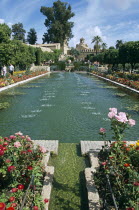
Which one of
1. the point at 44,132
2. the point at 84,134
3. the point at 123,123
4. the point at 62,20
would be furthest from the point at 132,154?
the point at 62,20

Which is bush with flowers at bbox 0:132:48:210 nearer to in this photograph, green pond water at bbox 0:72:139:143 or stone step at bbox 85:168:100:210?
stone step at bbox 85:168:100:210

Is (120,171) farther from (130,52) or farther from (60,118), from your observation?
(130,52)

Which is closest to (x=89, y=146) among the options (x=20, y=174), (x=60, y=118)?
(x=20, y=174)

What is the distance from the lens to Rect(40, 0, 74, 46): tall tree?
71.4 m

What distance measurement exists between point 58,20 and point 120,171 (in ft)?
248

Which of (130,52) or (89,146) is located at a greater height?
(130,52)

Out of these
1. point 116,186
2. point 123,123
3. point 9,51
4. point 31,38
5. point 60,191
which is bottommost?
point 60,191

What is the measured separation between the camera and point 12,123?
845 centimetres

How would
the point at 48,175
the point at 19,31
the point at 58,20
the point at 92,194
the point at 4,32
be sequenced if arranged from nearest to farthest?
the point at 92,194 → the point at 48,175 → the point at 4,32 → the point at 58,20 → the point at 19,31

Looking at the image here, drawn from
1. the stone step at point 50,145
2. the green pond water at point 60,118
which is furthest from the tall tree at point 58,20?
the stone step at point 50,145

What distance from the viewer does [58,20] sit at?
237ft

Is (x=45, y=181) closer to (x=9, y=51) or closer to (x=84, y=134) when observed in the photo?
(x=84, y=134)

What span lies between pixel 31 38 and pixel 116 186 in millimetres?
94090

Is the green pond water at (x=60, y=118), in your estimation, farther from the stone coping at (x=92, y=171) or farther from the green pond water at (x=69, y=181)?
the green pond water at (x=69, y=181)
